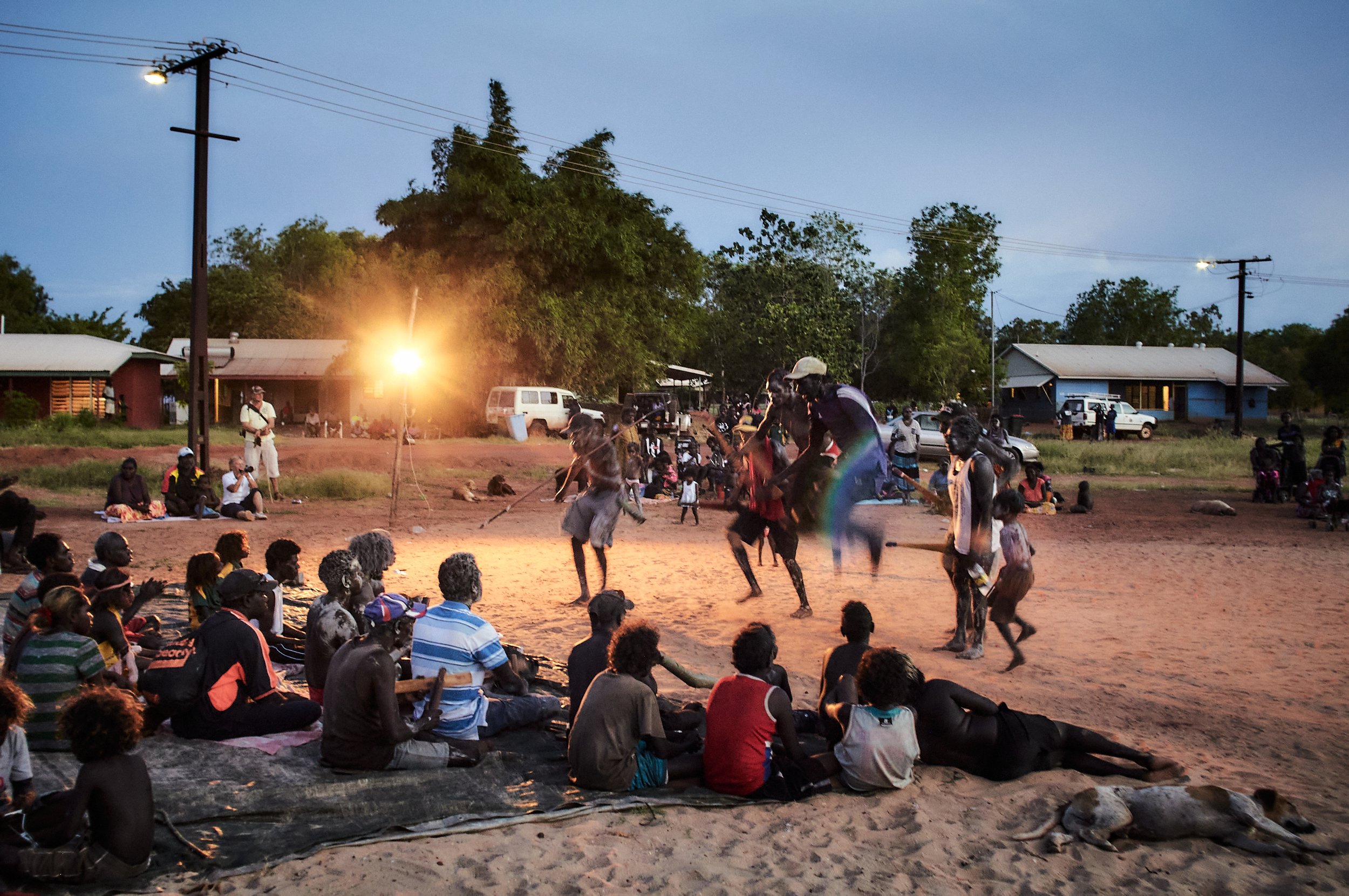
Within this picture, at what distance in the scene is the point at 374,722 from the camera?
453cm

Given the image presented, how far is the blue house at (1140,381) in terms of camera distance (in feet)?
156

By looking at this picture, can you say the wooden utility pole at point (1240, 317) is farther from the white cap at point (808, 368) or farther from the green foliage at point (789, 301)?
the white cap at point (808, 368)

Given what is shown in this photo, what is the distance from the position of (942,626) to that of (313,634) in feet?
16.2

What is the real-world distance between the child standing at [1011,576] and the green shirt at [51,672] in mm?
5352

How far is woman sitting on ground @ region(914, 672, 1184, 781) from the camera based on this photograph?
15.2ft

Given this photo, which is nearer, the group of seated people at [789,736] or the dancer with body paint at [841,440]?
the group of seated people at [789,736]

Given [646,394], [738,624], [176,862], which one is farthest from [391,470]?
[176,862]

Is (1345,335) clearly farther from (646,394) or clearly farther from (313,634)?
(313,634)

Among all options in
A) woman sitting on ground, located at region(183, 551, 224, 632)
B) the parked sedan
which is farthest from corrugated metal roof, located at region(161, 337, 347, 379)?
woman sitting on ground, located at region(183, 551, 224, 632)

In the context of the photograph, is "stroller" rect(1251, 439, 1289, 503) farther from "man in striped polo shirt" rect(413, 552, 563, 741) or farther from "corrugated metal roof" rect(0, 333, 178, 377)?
"corrugated metal roof" rect(0, 333, 178, 377)

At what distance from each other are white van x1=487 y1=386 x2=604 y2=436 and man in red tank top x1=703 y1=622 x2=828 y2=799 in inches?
1044

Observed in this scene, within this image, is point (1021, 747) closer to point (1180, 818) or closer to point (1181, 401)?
point (1180, 818)

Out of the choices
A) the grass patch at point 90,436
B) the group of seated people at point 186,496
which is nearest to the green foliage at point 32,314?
the grass patch at point 90,436

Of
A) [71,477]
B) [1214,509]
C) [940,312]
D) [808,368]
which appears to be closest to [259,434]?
[71,477]
